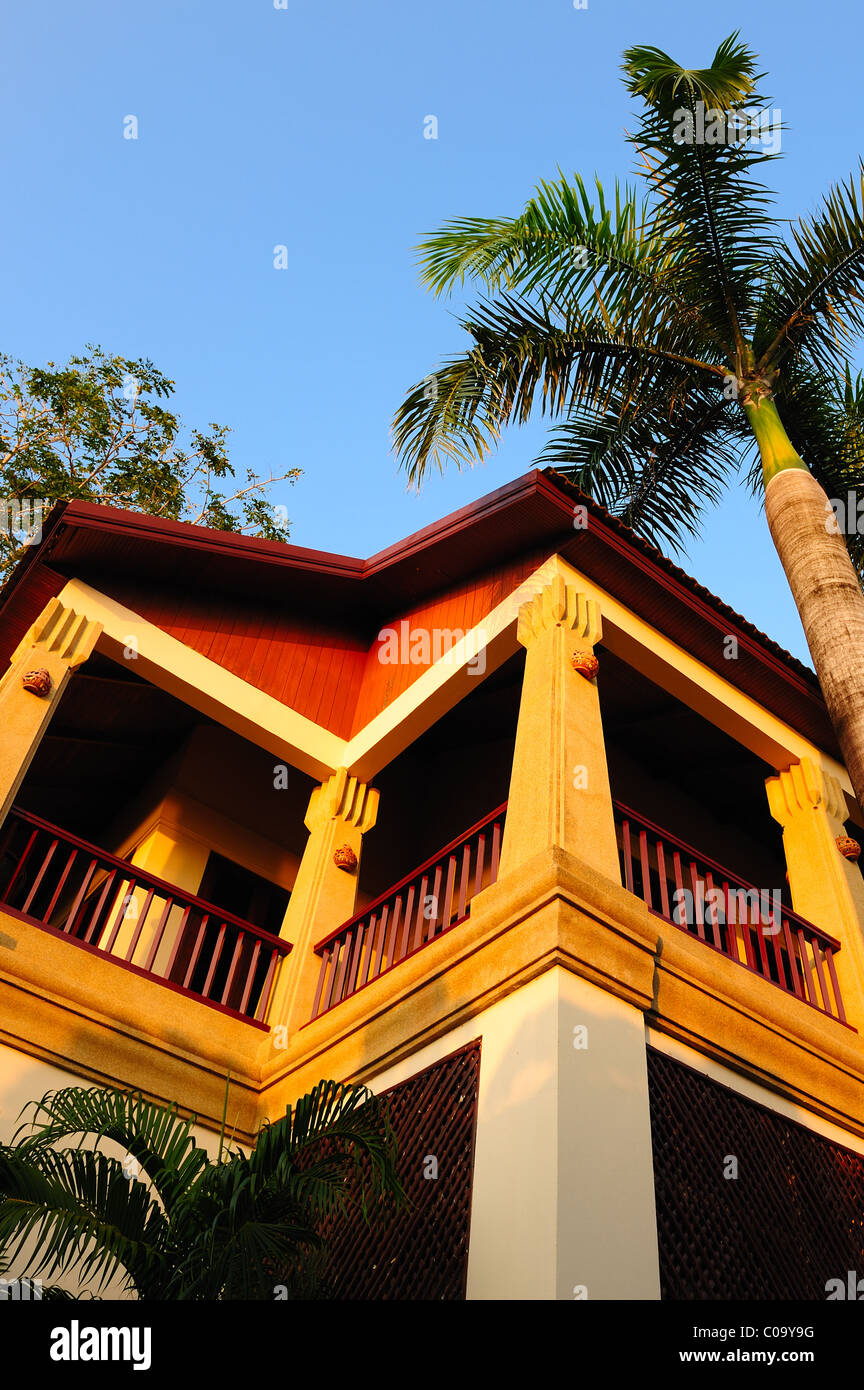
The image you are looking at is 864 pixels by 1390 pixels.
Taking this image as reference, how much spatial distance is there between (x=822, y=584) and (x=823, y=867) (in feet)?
8.16

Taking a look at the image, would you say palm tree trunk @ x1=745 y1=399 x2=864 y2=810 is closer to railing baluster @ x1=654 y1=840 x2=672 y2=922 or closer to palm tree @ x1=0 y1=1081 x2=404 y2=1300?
railing baluster @ x1=654 y1=840 x2=672 y2=922

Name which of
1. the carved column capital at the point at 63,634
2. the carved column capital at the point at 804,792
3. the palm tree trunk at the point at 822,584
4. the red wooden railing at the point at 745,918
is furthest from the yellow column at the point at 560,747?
the carved column capital at the point at 63,634

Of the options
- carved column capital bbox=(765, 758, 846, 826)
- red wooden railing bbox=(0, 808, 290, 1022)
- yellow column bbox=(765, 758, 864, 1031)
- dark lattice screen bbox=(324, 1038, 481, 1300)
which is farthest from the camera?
carved column capital bbox=(765, 758, 846, 826)

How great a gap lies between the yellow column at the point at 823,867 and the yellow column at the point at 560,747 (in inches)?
97.6

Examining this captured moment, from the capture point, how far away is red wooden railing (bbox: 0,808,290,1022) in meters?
7.68

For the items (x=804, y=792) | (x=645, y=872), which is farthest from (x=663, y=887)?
(x=804, y=792)

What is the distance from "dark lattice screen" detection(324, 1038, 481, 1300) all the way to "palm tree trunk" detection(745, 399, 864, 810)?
297 cm

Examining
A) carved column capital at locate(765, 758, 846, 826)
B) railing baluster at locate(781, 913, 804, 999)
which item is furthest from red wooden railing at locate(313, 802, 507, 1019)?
carved column capital at locate(765, 758, 846, 826)

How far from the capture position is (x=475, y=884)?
7.93m

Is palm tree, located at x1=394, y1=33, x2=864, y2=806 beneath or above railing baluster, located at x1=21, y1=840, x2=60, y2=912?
above

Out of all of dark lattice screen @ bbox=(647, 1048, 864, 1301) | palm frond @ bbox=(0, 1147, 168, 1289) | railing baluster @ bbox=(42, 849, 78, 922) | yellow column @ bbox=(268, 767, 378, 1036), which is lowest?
palm frond @ bbox=(0, 1147, 168, 1289)

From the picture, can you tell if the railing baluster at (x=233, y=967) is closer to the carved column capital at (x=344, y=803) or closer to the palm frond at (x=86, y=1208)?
the carved column capital at (x=344, y=803)

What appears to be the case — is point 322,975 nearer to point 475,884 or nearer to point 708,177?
point 475,884

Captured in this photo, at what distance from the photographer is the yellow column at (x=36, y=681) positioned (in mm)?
7840
